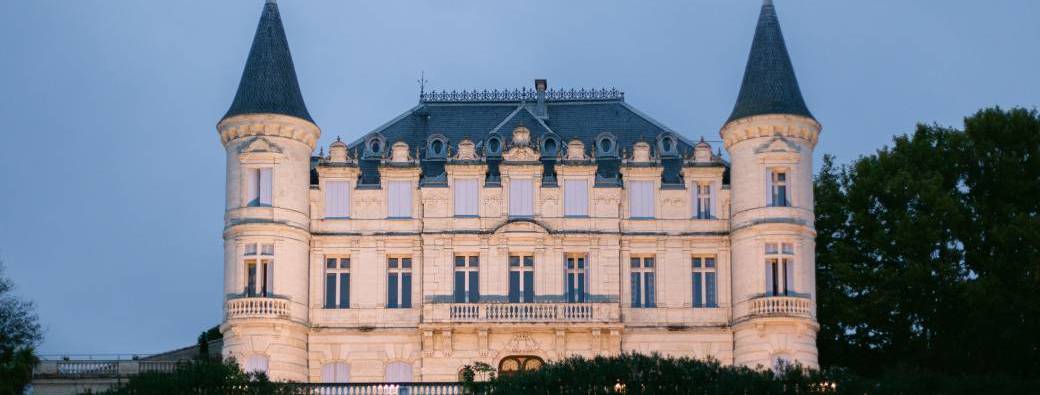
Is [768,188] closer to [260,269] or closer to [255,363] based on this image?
[260,269]

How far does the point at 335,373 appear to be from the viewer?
71312mm

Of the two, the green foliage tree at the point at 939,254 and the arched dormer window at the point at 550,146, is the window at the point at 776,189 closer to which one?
the green foliage tree at the point at 939,254

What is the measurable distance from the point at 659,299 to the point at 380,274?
9769 millimetres

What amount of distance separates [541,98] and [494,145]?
4.31 metres

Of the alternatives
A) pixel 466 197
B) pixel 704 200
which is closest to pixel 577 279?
pixel 466 197

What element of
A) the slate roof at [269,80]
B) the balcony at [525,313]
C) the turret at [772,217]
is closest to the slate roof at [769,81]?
the turret at [772,217]

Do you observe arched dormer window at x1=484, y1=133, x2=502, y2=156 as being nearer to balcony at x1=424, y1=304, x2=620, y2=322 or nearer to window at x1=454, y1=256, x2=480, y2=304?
window at x1=454, y1=256, x2=480, y2=304

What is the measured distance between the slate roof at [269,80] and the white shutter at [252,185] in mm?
2061

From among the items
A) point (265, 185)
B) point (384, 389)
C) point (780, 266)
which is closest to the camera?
point (384, 389)

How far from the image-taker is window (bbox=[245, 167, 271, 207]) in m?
70.9

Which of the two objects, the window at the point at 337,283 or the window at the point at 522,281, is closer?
the window at the point at 522,281

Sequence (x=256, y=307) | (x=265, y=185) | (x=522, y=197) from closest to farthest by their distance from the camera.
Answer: (x=256, y=307)
(x=265, y=185)
(x=522, y=197)

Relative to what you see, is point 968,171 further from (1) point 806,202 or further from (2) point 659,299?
(2) point 659,299

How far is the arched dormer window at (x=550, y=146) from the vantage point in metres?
73.7
